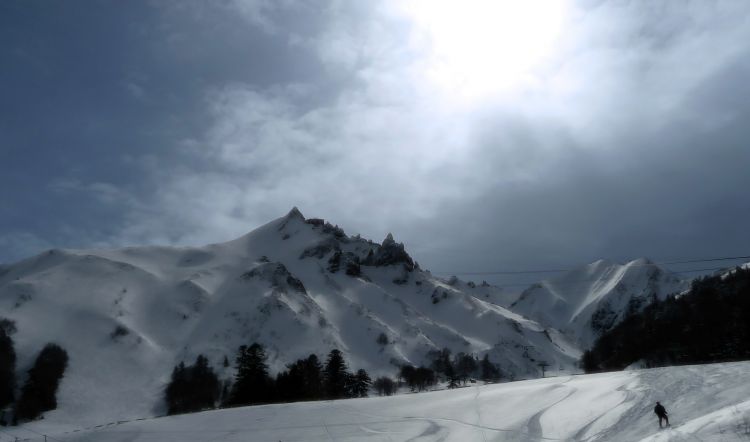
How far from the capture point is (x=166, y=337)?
15900 cm

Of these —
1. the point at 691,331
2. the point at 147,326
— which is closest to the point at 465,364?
the point at 147,326

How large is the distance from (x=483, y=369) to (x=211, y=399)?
10055 cm

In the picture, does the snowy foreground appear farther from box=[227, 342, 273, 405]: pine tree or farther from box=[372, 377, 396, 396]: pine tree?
box=[372, 377, 396, 396]: pine tree

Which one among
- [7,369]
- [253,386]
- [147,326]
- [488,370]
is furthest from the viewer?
[488,370]

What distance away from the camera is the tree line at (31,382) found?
4151 inches

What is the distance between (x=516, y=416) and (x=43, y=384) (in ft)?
339

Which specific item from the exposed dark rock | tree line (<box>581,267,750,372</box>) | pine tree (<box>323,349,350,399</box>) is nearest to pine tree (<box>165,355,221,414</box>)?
pine tree (<box>323,349,350,399</box>)

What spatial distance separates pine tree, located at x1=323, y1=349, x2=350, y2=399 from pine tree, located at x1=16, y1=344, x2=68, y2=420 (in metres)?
50.2

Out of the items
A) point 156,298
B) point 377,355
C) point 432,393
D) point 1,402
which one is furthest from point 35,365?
point 432,393

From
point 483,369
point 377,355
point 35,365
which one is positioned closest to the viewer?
point 35,365

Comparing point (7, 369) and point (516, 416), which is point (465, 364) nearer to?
point (7, 369)

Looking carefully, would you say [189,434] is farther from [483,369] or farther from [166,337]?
[483,369]

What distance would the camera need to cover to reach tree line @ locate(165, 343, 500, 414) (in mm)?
79312

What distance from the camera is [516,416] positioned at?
38.5 m
